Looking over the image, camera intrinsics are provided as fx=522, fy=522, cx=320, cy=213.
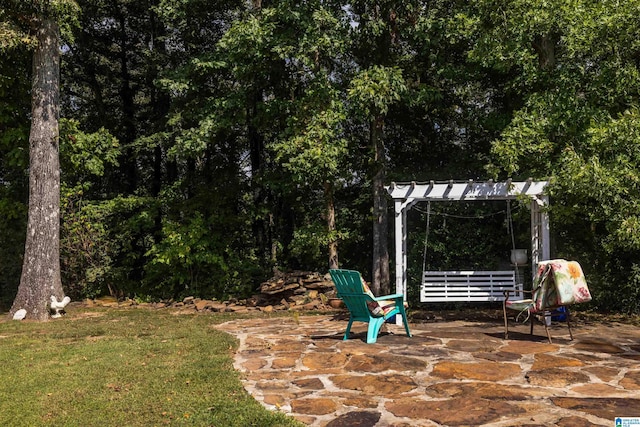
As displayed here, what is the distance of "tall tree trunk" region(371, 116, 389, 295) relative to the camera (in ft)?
34.8

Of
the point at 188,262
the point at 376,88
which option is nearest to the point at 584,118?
the point at 376,88

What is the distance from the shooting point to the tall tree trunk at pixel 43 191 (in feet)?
29.2

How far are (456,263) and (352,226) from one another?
2.44 metres

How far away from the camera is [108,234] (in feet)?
40.3

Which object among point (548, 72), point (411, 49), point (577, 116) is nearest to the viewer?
point (577, 116)

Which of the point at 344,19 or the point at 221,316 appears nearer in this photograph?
the point at 221,316

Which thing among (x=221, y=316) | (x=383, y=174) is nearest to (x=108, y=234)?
(x=221, y=316)

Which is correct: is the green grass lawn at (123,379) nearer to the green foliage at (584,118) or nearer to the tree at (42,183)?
the tree at (42,183)

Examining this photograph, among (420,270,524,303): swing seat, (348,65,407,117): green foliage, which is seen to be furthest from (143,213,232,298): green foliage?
(420,270,524,303): swing seat

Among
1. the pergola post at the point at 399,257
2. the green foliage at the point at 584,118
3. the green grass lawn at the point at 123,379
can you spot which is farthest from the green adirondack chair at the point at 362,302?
the green foliage at the point at 584,118

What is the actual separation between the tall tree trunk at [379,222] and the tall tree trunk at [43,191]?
5909mm

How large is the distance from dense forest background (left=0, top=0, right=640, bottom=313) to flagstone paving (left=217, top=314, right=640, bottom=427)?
2275 mm

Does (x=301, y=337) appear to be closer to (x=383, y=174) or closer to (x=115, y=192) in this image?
(x=383, y=174)

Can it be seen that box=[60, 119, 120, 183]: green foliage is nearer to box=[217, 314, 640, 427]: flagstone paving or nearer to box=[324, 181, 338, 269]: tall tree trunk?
box=[324, 181, 338, 269]: tall tree trunk
